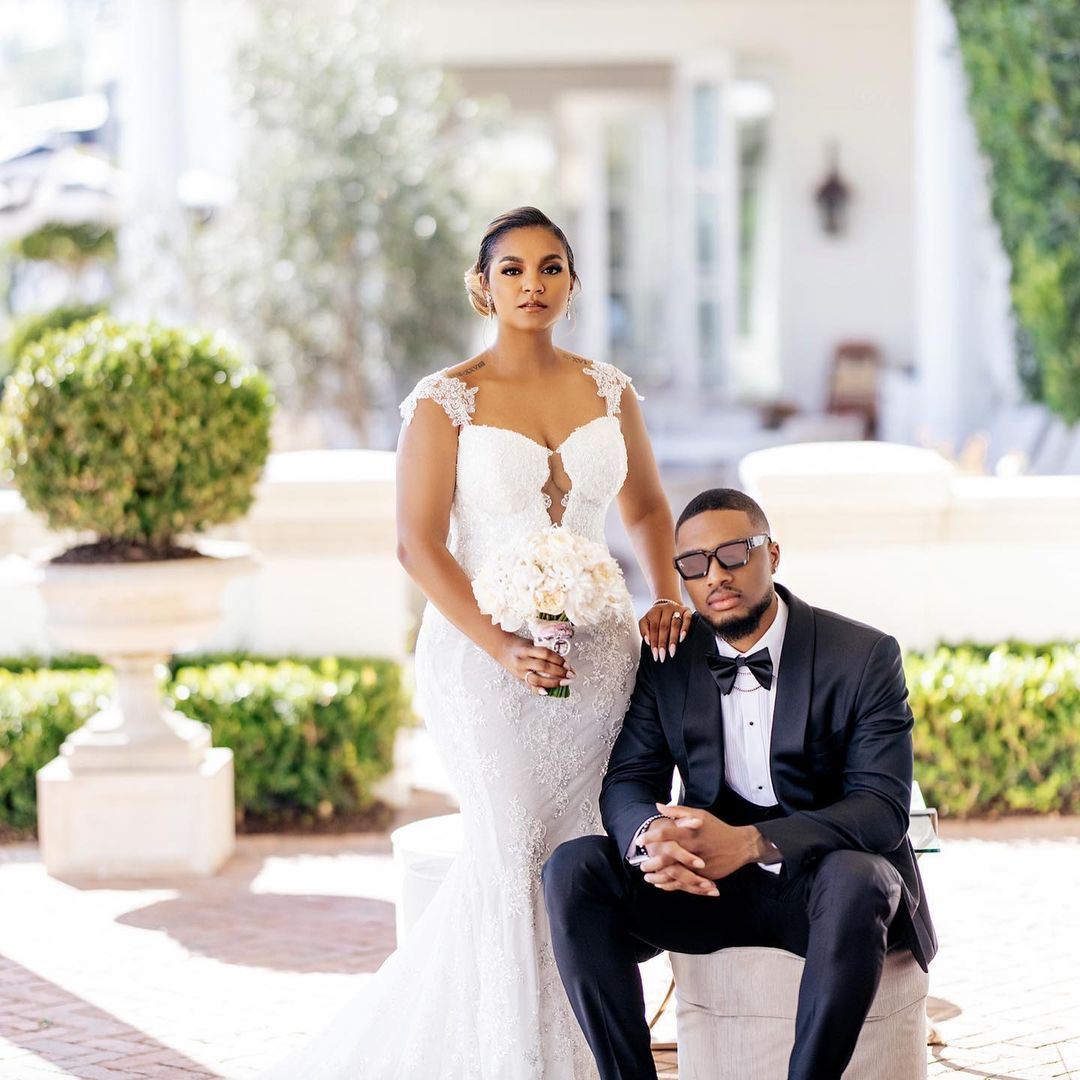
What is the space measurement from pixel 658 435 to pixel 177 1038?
41.4ft

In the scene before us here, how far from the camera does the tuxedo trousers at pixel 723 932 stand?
317 cm

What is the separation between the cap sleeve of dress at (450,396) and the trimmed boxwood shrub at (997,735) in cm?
281

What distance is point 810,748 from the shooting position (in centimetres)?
352

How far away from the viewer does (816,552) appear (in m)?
6.46

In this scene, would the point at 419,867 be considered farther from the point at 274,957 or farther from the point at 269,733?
the point at 269,733

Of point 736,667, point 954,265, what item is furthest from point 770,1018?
point 954,265

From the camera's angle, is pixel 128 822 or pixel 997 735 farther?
pixel 997 735

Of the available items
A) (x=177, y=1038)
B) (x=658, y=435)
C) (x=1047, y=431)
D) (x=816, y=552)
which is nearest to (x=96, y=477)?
(x=177, y=1038)

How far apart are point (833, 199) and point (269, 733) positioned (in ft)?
39.2

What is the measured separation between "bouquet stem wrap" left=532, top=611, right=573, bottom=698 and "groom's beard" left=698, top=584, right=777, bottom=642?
0.97 feet

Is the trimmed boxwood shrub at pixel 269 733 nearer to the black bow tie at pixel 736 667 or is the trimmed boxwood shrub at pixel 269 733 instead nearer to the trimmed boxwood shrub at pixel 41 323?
the black bow tie at pixel 736 667

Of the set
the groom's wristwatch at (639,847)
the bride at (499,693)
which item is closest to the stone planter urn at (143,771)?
the bride at (499,693)

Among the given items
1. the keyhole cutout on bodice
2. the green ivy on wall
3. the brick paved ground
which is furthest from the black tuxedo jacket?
the green ivy on wall

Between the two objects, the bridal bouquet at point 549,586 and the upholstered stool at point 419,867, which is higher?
the bridal bouquet at point 549,586
